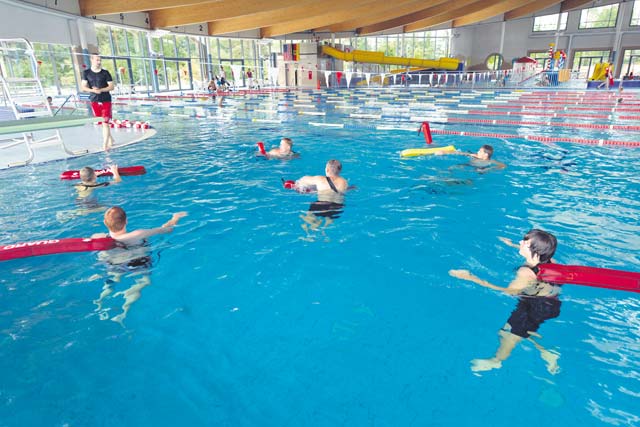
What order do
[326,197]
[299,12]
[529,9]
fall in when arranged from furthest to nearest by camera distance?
[529,9] < [299,12] < [326,197]

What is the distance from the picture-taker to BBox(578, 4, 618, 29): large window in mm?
30609

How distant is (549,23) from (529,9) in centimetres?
290

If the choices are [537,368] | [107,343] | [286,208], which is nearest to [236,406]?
[107,343]

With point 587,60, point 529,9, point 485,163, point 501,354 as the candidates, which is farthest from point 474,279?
point 587,60

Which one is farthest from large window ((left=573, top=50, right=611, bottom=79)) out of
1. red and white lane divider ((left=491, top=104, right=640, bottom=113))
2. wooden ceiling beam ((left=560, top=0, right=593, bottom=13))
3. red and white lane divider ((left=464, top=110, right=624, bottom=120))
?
red and white lane divider ((left=464, top=110, right=624, bottom=120))

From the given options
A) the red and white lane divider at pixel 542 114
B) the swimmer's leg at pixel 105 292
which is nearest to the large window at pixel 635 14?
A: the red and white lane divider at pixel 542 114

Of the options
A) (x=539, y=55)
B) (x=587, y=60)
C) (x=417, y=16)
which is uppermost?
(x=417, y=16)

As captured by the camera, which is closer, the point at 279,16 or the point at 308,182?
the point at 308,182

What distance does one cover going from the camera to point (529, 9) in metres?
31.5

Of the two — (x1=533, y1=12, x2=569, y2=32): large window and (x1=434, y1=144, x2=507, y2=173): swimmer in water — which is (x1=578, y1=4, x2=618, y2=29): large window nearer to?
(x1=533, y1=12, x2=569, y2=32): large window

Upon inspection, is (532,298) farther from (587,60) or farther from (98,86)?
(587,60)

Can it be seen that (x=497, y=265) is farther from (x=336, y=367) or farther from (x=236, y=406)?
(x=236, y=406)

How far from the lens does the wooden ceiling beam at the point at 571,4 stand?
→ 29784mm

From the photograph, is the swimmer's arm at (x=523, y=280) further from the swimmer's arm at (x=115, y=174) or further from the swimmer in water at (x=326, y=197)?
the swimmer's arm at (x=115, y=174)
